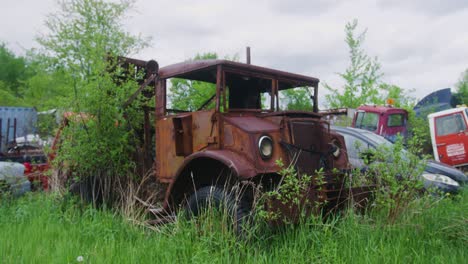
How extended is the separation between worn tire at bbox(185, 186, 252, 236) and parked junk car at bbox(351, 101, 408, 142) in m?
9.77

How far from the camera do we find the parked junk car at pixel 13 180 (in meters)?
6.25

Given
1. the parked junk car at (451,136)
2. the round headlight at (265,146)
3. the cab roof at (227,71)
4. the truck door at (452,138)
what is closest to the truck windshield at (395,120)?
the parked junk car at (451,136)

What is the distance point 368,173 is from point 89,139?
12.1ft

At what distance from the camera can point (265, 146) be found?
403cm

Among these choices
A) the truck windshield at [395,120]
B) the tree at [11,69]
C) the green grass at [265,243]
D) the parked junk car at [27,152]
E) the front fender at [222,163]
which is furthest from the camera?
the tree at [11,69]

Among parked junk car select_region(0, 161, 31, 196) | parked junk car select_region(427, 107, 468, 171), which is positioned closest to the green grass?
parked junk car select_region(0, 161, 31, 196)

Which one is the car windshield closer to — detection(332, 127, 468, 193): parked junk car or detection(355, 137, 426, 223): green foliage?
detection(332, 127, 468, 193): parked junk car

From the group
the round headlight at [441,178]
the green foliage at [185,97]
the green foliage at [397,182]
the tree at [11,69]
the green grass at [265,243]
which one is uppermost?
the tree at [11,69]

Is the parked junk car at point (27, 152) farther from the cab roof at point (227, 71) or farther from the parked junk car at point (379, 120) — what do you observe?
→ the parked junk car at point (379, 120)

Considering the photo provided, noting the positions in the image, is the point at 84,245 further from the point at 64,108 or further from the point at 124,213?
the point at 64,108

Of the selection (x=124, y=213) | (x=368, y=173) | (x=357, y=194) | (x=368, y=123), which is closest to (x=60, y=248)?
(x=124, y=213)

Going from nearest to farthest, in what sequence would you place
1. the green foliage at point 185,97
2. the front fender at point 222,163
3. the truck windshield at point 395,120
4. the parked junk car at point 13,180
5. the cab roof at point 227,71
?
the front fender at point 222,163 < the cab roof at point 227,71 < the green foliage at point 185,97 < the parked junk car at point 13,180 < the truck windshield at point 395,120

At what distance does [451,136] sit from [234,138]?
8767 mm

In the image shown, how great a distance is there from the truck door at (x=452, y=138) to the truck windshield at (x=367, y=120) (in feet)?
6.78
